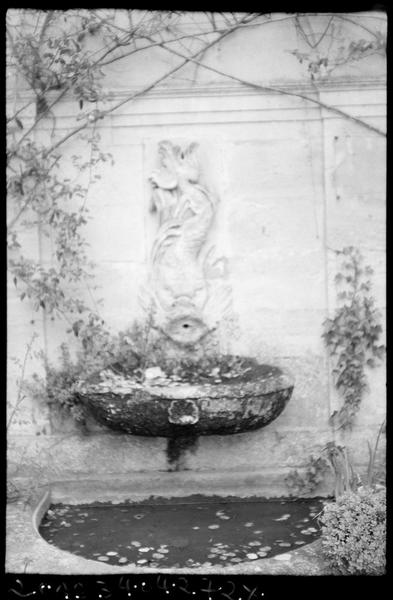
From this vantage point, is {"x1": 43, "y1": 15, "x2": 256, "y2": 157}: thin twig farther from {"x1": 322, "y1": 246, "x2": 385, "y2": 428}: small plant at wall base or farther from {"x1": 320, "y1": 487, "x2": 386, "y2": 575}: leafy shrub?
{"x1": 320, "y1": 487, "x2": 386, "y2": 575}: leafy shrub

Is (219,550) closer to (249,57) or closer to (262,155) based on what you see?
(262,155)

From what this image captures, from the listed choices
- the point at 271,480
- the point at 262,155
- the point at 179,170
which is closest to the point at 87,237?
the point at 179,170

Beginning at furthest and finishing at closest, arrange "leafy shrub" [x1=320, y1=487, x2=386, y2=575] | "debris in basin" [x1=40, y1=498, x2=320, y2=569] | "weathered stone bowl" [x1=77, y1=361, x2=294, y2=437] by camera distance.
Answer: "weathered stone bowl" [x1=77, y1=361, x2=294, y2=437]
"debris in basin" [x1=40, y1=498, x2=320, y2=569]
"leafy shrub" [x1=320, y1=487, x2=386, y2=575]

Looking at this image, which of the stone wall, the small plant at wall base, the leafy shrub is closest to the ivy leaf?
the stone wall

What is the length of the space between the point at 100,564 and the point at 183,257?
196 cm

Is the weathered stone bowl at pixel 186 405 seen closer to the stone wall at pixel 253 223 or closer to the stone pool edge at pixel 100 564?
the stone wall at pixel 253 223

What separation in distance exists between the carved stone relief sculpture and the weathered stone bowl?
0.55 m

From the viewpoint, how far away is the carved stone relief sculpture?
4.97 meters

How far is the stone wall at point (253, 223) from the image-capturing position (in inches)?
194

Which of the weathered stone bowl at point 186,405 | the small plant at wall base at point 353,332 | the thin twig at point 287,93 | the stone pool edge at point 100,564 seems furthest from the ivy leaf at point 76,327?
the thin twig at point 287,93

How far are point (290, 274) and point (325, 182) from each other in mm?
595

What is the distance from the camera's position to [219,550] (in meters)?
4.23

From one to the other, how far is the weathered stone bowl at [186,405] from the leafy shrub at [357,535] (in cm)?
82

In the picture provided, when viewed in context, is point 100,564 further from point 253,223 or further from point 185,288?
point 253,223
